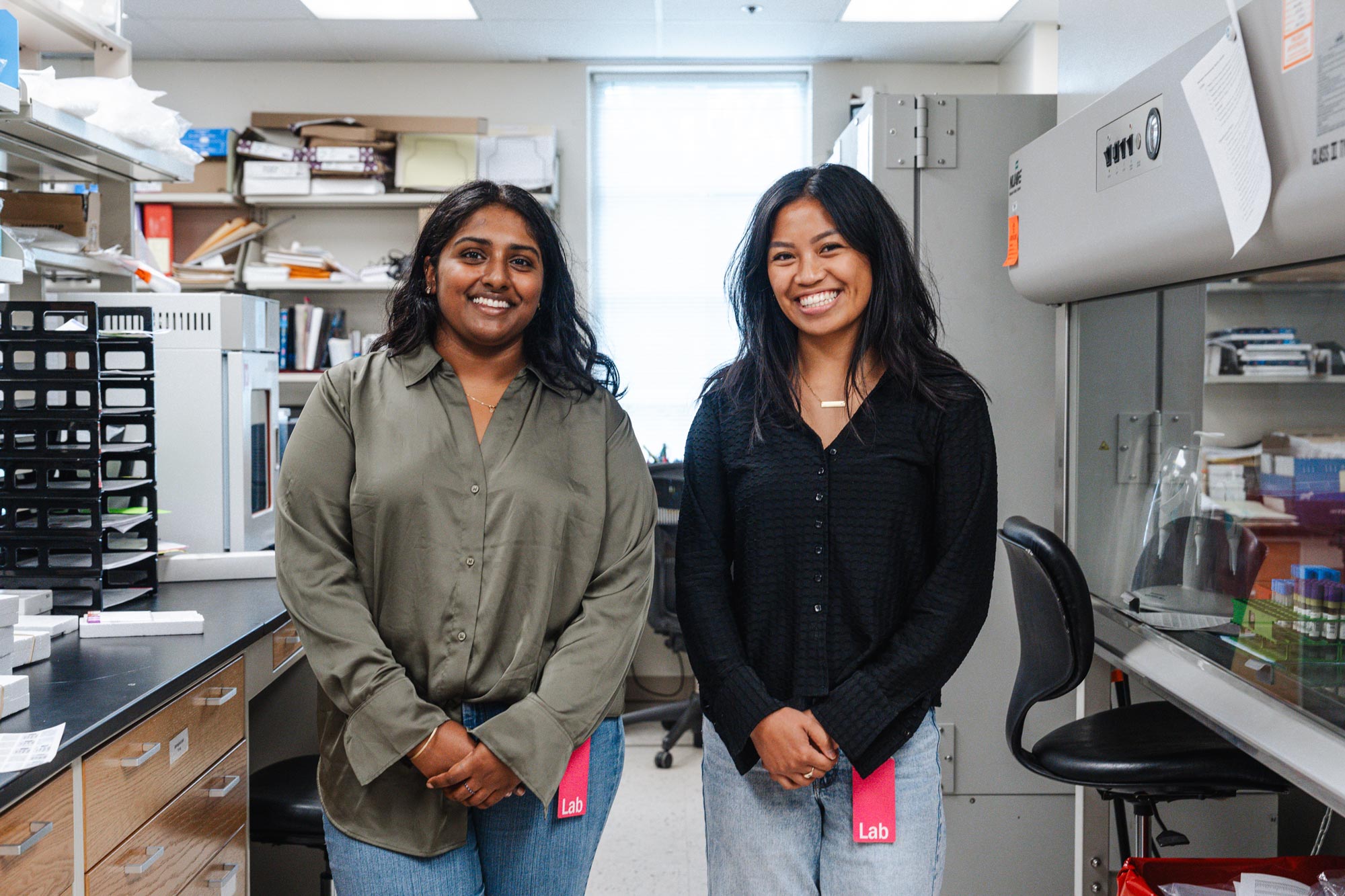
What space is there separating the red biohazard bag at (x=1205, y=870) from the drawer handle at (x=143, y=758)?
139cm

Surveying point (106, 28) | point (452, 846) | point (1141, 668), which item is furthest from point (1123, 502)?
point (106, 28)

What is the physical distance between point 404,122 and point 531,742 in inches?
137

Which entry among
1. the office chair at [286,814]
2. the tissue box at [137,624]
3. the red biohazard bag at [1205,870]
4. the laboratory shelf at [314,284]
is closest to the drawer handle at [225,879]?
the office chair at [286,814]

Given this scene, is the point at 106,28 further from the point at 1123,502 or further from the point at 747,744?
the point at 1123,502

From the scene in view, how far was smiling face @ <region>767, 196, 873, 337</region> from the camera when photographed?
1.33 m

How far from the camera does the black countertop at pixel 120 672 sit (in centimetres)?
122

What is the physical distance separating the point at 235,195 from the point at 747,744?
3688 mm

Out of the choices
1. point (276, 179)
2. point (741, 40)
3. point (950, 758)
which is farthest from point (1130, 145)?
point (276, 179)

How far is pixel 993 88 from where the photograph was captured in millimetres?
4359

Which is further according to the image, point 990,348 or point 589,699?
point 990,348

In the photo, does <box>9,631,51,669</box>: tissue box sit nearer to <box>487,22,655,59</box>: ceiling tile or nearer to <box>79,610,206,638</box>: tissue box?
<box>79,610,206,638</box>: tissue box

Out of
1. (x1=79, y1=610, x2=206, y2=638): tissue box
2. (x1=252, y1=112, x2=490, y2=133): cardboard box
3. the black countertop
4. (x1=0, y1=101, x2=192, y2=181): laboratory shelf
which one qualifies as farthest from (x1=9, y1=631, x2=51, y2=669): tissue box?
(x1=252, y1=112, x2=490, y2=133): cardboard box

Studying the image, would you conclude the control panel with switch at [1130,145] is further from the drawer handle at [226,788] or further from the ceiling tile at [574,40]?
the ceiling tile at [574,40]

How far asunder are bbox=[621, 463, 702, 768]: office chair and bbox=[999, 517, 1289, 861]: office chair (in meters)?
1.89
